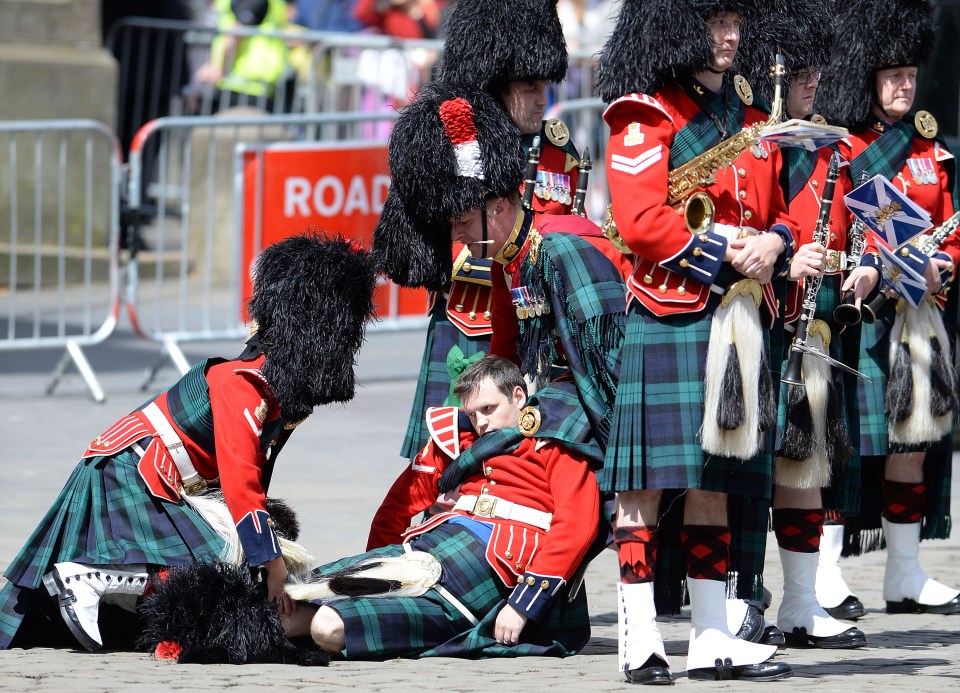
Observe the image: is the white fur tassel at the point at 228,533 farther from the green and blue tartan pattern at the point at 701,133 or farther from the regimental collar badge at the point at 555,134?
the regimental collar badge at the point at 555,134

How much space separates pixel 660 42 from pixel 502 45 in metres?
1.27

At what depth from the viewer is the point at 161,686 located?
4.68m

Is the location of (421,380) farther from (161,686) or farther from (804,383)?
(161,686)

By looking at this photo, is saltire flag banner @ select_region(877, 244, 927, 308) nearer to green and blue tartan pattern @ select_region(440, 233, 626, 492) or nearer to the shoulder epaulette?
green and blue tartan pattern @ select_region(440, 233, 626, 492)

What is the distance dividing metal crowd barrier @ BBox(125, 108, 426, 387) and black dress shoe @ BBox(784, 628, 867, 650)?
15.4ft

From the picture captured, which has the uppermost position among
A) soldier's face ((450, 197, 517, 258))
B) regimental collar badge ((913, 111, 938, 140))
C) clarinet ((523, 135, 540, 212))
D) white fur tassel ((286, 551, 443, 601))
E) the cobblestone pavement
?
regimental collar badge ((913, 111, 938, 140))

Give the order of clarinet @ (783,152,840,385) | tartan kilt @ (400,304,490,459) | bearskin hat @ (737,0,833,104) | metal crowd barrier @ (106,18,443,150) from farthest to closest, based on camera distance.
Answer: metal crowd barrier @ (106,18,443,150) < tartan kilt @ (400,304,490,459) < bearskin hat @ (737,0,833,104) < clarinet @ (783,152,840,385)

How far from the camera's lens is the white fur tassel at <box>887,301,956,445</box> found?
20.3 feet

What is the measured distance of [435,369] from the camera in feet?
19.7

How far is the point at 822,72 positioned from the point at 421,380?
1.70m

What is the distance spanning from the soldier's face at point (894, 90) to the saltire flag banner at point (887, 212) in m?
0.61

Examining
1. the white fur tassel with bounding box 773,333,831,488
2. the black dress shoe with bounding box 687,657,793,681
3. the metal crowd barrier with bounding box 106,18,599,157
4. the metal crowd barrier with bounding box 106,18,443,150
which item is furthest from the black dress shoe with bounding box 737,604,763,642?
the metal crowd barrier with bounding box 106,18,443,150

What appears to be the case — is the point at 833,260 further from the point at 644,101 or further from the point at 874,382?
the point at 644,101

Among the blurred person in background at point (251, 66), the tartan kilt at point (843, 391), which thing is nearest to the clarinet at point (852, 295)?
the tartan kilt at point (843, 391)
